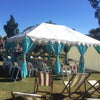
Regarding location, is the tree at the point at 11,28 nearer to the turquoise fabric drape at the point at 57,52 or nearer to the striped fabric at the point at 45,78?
the turquoise fabric drape at the point at 57,52

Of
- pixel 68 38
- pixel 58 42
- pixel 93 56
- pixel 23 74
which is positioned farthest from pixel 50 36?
pixel 93 56

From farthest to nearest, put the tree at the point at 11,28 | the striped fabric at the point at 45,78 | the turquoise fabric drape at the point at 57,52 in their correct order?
the tree at the point at 11,28
the turquoise fabric drape at the point at 57,52
the striped fabric at the point at 45,78

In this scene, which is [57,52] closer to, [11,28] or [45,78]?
[45,78]

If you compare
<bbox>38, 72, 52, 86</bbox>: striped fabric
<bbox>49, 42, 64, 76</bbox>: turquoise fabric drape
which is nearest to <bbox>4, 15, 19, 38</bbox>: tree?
<bbox>49, 42, 64, 76</bbox>: turquoise fabric drape

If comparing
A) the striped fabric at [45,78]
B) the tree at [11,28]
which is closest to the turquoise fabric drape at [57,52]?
the striped fabric at [45,78]

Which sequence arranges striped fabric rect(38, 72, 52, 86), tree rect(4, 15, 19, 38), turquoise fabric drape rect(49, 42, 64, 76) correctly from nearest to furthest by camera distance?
striped fabric rect(38, 72, 52, 86)
turquoise fabric drape rect(49, 42, 64, 76)
tree rect(4, 15, 19, 38)

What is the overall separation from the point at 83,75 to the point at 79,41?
5.00 m

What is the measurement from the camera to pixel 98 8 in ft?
85.1

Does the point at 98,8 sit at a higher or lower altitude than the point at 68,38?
higher

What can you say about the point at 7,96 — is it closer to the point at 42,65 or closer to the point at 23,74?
the point at 23,74

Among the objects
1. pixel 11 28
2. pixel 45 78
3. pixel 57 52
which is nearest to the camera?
pixel 45 78

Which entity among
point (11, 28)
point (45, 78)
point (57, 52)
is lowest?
point (45, 78)

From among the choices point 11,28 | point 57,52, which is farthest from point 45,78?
point 11,28

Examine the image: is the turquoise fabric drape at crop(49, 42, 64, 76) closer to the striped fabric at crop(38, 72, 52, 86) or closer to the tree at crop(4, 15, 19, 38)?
the striped fabric at crop(38, 72, 52, 86)
